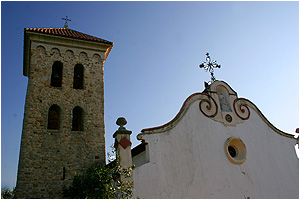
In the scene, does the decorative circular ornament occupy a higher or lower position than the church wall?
higher

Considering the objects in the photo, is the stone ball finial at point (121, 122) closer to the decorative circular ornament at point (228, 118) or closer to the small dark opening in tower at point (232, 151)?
the decorative circular ornament at point (228, 118)

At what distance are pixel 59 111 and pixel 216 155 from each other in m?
6.73

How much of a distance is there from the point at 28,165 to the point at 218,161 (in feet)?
23.0

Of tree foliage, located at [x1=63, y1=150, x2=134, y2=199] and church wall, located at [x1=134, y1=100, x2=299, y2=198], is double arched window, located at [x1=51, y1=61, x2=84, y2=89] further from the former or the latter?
church wall, located at [x1=134, y1=100, x2=299, y2=198]

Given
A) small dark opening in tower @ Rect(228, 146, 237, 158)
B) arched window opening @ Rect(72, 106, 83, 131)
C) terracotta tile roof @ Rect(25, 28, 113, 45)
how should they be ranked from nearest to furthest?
small dark opening in tower @ Rect(228, 146, 237, 158)
arched window opening @ Rect(72, 106, 83, 131)
terracotta tile roof @ Rect(25, 28, 113, 45)

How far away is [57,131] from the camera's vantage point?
10.7 meters

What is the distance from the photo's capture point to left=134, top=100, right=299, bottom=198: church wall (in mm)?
8523

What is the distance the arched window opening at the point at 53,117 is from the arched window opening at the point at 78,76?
1.53 m

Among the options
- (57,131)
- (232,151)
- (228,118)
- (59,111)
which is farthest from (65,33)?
(232,151)

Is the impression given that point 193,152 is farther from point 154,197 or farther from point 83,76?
point 83,76

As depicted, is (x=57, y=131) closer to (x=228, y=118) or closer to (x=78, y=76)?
(x=78, y=76)

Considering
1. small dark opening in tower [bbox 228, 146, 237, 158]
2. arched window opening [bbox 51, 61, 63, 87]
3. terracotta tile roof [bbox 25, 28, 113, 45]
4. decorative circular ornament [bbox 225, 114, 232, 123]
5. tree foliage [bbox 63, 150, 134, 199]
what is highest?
terracotta tile roof [bbox 25, 28, 113, 45]

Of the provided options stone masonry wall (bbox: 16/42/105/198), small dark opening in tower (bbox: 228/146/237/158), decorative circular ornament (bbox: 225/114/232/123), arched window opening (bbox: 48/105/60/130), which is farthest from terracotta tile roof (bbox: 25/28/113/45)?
small dark opening in tower (bbox: 228/146/237/158)

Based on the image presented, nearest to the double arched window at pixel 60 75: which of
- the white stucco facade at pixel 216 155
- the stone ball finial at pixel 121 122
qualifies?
the stone ball finial at pixel 121 122
